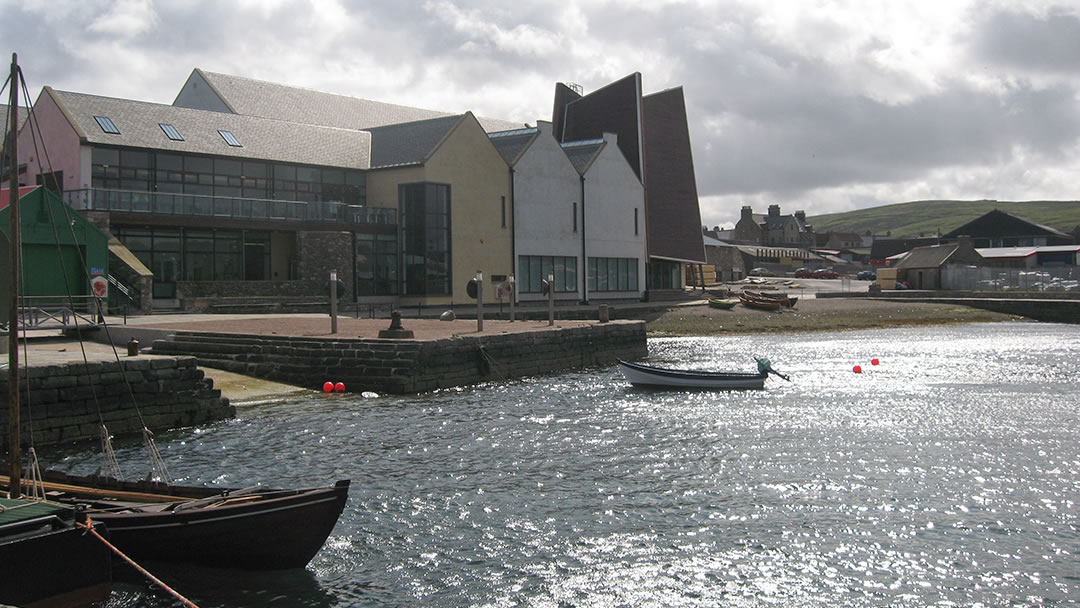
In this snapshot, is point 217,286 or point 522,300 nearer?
point 217,286

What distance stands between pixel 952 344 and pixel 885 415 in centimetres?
2651

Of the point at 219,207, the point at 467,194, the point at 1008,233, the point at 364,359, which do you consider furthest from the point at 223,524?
the point at 1008,233

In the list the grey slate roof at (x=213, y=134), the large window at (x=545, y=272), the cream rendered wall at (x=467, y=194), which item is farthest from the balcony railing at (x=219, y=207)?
the large window at (x=545, y=272)

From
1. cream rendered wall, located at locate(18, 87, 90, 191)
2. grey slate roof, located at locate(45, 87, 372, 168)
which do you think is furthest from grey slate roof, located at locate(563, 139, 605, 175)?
cream rendered wall, located at locate(18, 87, 90, 191)

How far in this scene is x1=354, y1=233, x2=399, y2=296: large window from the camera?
2104 inches

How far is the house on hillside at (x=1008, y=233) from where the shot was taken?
402 ft

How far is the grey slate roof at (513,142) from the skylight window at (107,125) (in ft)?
70.1

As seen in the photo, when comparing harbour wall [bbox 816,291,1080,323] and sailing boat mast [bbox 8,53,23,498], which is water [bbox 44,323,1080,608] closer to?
sailing boat mast [bbox 8,53,23,498]

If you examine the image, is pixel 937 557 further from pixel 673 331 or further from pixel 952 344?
pixel 673 331

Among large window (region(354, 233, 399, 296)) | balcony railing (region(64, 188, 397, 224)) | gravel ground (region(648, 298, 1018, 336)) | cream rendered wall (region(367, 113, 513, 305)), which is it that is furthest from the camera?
gravel ground (region(648, 298, 1018, 336))

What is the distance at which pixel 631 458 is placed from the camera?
1941 cm

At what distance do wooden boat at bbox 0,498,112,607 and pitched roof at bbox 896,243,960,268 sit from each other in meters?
85.1

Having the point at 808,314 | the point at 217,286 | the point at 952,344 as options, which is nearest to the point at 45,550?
the point at 217,286

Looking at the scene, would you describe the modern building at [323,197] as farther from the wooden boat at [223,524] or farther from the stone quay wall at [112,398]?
the wooden boat at [223,524]
